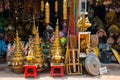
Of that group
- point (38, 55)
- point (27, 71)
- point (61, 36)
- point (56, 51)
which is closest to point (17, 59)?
point (27, 71)

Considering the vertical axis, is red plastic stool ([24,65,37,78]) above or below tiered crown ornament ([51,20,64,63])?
below

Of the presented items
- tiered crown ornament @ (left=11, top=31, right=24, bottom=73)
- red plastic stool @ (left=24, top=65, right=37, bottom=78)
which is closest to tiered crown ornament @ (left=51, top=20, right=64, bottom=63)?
red plastic stool @ (left=24, top=65, right=37, bottom=78)

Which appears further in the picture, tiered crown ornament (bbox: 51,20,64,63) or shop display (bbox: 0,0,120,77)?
shop display (bbox: 0,0,120,77)

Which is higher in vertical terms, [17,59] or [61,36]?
[61,36]

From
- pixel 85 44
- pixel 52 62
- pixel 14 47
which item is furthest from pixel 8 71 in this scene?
pixel 85 44

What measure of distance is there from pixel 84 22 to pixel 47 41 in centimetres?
118

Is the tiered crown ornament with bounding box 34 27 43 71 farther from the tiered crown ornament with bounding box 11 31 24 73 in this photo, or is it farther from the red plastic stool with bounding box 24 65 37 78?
the tiered crown ornament with bounding box 11 31 24 73

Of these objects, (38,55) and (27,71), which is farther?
(38,55)

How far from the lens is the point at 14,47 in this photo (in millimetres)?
7738

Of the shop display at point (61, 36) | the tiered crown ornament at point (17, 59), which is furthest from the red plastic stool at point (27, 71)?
the tiered crown ornament at point (17, 59)

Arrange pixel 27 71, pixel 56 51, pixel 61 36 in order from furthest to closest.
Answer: pixel 61 36, pixel 56 51, pixel 27 71

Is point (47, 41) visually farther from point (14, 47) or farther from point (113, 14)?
point (113, 14)

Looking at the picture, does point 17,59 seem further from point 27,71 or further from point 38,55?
Answer: point 38,55

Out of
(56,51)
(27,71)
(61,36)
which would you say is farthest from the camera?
(61,36)
